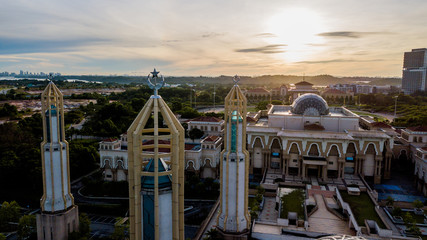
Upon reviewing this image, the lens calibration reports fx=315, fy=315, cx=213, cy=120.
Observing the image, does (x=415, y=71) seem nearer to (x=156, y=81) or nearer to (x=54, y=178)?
(x=54, y=178)

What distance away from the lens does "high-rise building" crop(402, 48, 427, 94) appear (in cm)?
15138

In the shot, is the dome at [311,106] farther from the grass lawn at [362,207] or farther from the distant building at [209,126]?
the grass lawn at [362,207]

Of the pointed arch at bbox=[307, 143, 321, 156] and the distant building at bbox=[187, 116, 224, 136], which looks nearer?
the pointed arch at bbox=[307, 143, 321, 156]

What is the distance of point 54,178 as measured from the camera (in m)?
22.5

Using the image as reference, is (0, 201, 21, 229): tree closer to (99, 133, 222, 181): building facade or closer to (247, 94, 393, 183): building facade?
(99, 133, 222, 181): building facade

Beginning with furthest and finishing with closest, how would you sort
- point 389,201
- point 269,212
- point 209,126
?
point 209,126
point 389,201
point 269,212

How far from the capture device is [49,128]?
74.3 ft

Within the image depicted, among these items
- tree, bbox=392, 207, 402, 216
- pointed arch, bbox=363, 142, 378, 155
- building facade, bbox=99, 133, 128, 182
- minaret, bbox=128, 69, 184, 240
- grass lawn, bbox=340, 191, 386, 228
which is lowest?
tree, bbox=392, 207, 402, 216

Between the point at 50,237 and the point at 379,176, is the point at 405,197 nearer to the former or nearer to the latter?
the point at 379,176

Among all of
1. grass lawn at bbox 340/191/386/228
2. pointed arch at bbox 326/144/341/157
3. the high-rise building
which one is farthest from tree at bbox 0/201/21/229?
A: the high-rise building

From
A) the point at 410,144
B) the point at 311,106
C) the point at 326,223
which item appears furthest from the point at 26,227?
the point at 410,144

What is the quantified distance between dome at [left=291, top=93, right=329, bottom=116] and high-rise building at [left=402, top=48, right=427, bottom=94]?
135 meters

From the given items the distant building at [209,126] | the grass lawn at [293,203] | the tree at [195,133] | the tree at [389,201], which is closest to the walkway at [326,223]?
the grass lawn at [293,203]

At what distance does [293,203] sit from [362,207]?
21.2ft
